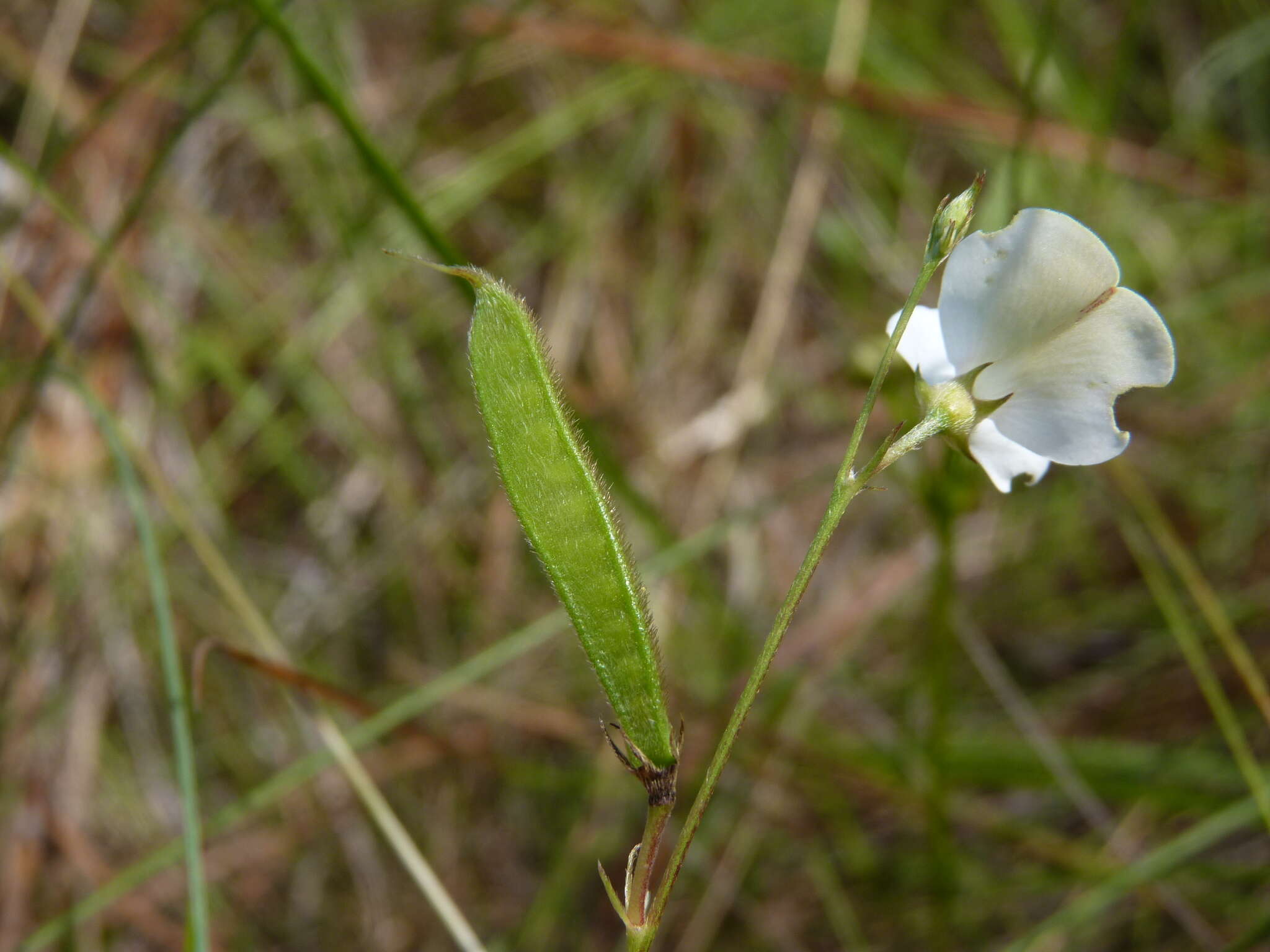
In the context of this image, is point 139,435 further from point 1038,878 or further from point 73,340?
point 1038,878

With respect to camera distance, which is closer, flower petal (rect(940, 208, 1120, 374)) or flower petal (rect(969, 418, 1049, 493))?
flower petal (rect(940, 208, 1120, 374))

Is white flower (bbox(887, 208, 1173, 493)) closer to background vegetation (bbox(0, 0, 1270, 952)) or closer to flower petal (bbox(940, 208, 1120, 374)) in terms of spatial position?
flower petal (bbox(940, 208, 1120, 374))

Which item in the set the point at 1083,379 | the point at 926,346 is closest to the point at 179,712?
the point at 926,346

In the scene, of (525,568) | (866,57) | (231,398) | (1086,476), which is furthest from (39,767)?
(866,57)

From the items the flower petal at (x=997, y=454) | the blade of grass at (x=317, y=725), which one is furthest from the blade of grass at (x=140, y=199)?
the flower petal at (x=997, y=454)

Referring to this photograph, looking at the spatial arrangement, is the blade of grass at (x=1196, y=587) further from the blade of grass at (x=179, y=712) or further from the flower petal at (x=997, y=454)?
the blade of grass at (x=179, y=712)

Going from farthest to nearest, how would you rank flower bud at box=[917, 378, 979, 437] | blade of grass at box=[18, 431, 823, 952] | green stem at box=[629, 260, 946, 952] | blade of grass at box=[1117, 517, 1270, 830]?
blade of grass at box=[18, 431, 823, 952] → blade of grass at box=[1117, 517, 1270, 830] → flower bud at box=[917, 378, 979, 437] → green stem at box=[629, 260, 946, 952]

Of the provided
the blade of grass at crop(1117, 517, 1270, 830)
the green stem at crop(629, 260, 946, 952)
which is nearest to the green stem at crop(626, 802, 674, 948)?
the green stem at crop(629, 260, 946, 952)
